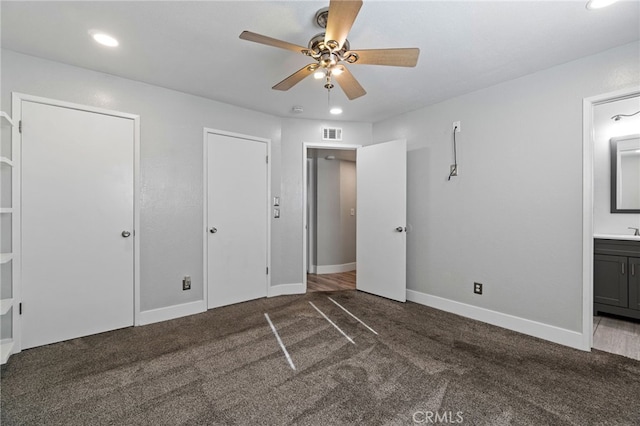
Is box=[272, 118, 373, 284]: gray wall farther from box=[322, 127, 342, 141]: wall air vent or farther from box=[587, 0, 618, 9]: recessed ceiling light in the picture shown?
box=[587, 0, 618, 9]: recessed ceiling light

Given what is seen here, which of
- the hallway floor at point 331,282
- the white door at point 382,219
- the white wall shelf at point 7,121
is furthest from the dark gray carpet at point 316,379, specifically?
the white wall shelf at point 7,121

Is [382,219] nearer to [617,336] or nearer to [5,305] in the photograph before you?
[617,336]

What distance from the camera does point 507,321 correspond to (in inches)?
113

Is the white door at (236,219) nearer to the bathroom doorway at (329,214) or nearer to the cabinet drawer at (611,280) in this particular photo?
the bathroom doorway at (329,214)

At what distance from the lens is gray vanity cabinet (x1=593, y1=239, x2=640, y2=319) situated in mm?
2969

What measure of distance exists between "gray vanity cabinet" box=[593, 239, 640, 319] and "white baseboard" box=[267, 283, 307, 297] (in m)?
3.36

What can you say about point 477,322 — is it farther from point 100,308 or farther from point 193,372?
point 100,308

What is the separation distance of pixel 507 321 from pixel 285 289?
8.45 ft

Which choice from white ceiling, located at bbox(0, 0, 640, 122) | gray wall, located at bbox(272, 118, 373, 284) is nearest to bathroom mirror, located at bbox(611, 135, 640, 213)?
white ceiling, located at bbox(0, 0, 640, 122)

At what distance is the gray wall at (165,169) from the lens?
2764 millimetres

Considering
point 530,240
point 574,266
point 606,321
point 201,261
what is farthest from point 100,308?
point 606,321

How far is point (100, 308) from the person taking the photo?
2.74 metres

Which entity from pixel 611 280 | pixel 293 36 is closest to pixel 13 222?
pixel 293 36

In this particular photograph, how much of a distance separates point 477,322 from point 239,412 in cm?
246
